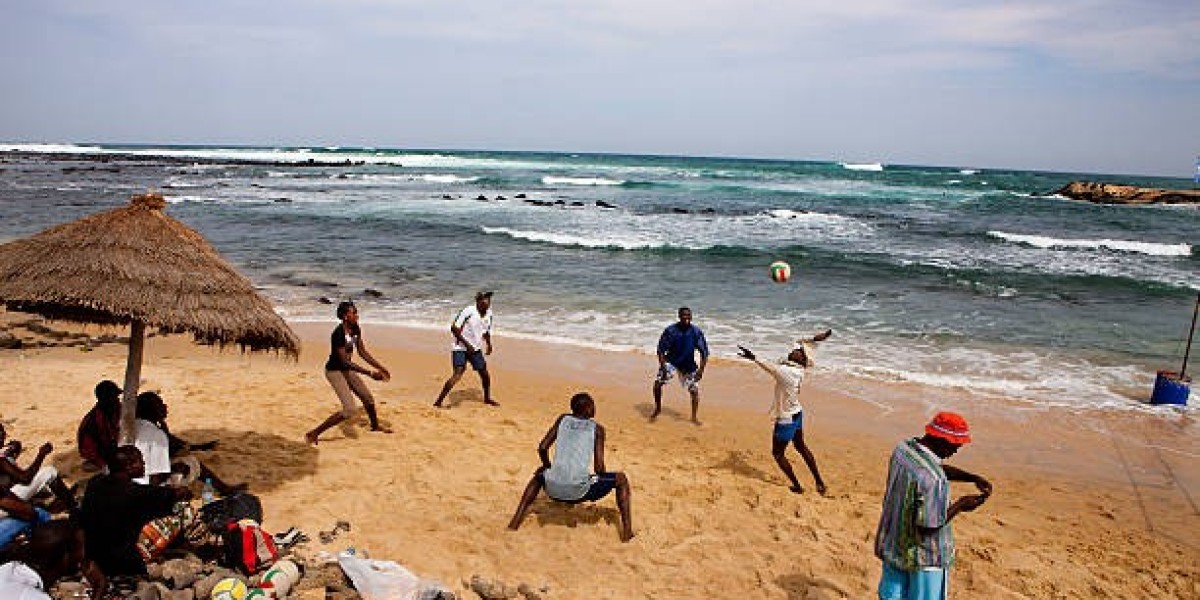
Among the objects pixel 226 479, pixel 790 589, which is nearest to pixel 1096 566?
pixel 790 589

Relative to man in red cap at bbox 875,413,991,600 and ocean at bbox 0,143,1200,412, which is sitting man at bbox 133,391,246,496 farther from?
ocean at bbox 0,143,1200,412

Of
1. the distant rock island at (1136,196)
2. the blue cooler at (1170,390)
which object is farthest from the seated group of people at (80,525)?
the distant rock island at (1136,196)

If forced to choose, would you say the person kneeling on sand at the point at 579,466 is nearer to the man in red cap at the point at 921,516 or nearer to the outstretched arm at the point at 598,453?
the outstretched arm at the point at 598,453

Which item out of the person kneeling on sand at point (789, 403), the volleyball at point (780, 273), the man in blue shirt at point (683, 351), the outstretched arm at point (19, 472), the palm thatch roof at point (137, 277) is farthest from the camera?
the volleyball at point (780, 273)

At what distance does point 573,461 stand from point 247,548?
7.50ft

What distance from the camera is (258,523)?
5449mm

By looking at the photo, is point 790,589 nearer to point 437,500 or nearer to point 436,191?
point 437,500

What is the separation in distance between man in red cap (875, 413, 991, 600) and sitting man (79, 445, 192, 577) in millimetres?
4269

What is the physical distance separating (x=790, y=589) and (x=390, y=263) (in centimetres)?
1779

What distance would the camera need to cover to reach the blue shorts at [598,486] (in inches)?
231

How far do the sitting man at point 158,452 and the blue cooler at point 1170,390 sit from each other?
11179 millimetres

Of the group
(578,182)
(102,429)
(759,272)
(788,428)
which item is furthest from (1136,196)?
(102,429)

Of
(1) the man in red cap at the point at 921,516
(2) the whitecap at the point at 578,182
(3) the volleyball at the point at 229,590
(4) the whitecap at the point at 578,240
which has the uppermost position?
(1) the man in red cap at the point at 921,516

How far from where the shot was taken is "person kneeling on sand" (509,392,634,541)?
580 cm
